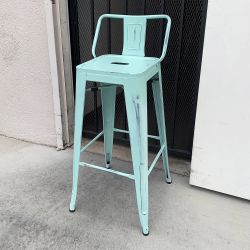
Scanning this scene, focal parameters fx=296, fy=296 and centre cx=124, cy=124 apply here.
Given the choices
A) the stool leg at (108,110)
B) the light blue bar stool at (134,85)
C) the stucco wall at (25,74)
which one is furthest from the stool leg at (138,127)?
the stucco wall at (25,74)

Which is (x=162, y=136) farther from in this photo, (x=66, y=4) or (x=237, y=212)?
(x=66, y=4)

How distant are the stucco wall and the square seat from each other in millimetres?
862

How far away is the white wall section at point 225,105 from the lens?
1.71 m

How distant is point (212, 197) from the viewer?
2.10 meters

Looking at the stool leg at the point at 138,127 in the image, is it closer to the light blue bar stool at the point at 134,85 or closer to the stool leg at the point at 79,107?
the light blue bar stool at the point at 134,85

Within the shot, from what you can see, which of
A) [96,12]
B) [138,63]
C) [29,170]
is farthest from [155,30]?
[29,170]

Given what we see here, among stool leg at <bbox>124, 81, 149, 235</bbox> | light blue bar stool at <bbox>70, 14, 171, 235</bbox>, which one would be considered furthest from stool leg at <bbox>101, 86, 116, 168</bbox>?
stool leg at <bbox>124, 81, 149, 235</bbox>

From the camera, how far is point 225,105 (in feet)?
6.11

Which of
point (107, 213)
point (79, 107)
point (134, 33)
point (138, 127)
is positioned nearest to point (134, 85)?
point (138, 127)

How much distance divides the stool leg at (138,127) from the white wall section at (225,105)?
1.73ft

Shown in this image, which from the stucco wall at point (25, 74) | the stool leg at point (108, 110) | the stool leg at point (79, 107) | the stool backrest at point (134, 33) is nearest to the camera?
the stool leg at point (79, 107)

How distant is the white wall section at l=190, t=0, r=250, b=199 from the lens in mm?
1709

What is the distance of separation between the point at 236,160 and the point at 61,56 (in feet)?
Result: 5.11

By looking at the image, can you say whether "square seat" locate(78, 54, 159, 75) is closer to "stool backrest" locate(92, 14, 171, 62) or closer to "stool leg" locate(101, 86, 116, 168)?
"stool backrest" locate(92, 14, 171, 62)
